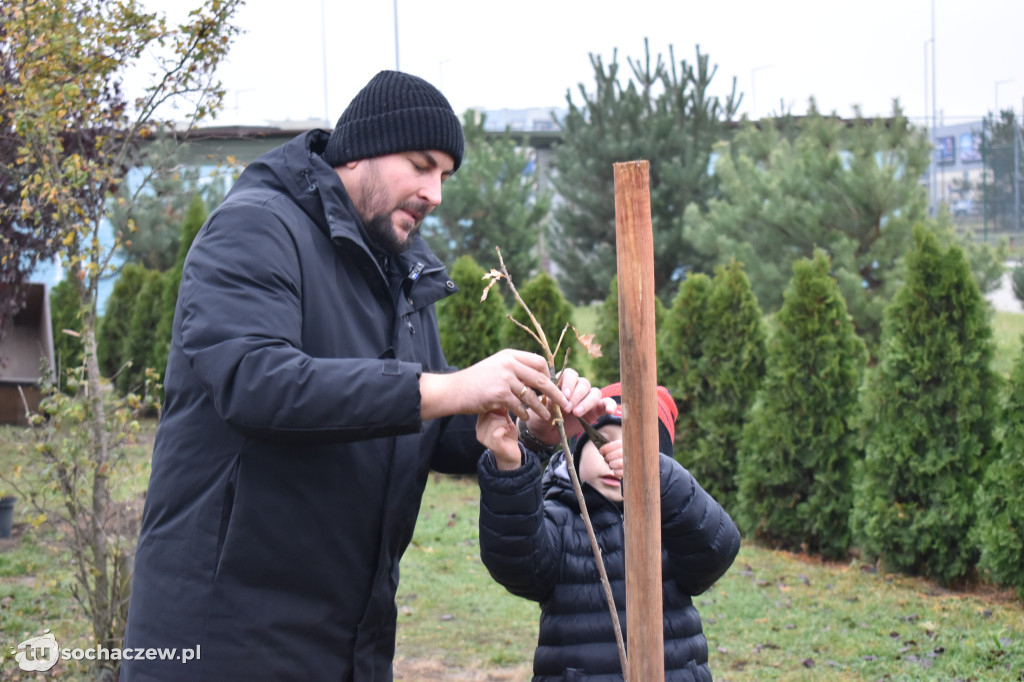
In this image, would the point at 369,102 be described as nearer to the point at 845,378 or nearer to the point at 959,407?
the point at 959,407

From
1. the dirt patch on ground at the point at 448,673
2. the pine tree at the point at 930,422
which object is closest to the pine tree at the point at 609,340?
the pine tree at the point at 930,422

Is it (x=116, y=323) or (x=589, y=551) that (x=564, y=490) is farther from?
(x=116, y=323)

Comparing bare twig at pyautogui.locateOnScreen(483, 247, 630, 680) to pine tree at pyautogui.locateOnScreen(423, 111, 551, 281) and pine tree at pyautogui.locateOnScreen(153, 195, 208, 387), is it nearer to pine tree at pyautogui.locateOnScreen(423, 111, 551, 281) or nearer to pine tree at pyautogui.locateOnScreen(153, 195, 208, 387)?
pine tree at pyautogui.locateOnScreen(153, 195, 208, 387)

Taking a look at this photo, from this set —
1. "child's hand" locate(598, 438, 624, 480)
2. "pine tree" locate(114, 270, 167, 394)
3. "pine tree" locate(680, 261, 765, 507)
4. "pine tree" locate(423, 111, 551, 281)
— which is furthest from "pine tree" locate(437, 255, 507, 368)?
"child's hand" locate(598, 438, 624, 480)

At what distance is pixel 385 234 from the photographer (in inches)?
76.7

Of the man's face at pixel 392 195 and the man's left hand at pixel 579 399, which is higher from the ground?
the man's face at pixel 392 195

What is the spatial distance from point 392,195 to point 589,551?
1082 millimetres

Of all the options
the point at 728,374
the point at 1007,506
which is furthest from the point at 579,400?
the point at 728,374

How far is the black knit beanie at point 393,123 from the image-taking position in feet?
6.36

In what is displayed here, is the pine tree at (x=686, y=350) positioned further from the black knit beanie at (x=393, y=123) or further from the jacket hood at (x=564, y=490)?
the black knit beanie at (x=393, y=123)

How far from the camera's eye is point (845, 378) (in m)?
6.63

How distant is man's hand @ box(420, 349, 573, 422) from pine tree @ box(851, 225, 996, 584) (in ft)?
16.4

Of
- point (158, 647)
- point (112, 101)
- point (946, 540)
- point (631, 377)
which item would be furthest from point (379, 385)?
point (946, 540)

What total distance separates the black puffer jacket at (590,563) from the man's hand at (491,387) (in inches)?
19.2
